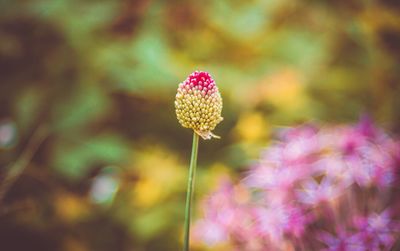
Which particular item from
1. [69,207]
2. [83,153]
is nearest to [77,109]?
[83,153]

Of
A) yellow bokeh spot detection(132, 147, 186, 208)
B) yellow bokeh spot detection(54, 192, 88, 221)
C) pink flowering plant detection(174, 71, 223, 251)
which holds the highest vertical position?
yellow bokeh spot detection(132, 147, 186, 208)

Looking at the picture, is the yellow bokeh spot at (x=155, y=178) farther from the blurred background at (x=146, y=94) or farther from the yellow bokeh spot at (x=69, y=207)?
the yellow bokeh spot at (x=69, y=207)

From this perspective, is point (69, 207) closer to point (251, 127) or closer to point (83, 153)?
point (83, 153)

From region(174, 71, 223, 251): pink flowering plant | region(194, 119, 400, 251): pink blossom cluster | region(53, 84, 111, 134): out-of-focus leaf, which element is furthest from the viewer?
region(53, 84, 111, 134): out-of-focus leaf

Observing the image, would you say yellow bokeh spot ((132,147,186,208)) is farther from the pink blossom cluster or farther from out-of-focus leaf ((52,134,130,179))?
the pink blossom cluster

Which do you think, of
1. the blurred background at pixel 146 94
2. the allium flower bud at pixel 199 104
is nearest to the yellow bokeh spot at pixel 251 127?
the blurred background at pixel 146 94

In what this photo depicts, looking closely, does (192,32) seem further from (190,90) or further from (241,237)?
(190,90)

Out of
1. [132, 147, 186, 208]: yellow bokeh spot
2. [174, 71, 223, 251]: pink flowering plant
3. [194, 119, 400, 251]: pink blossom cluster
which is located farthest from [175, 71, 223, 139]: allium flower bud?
[132, 147, 186, 208]: yellow bokeh spot
